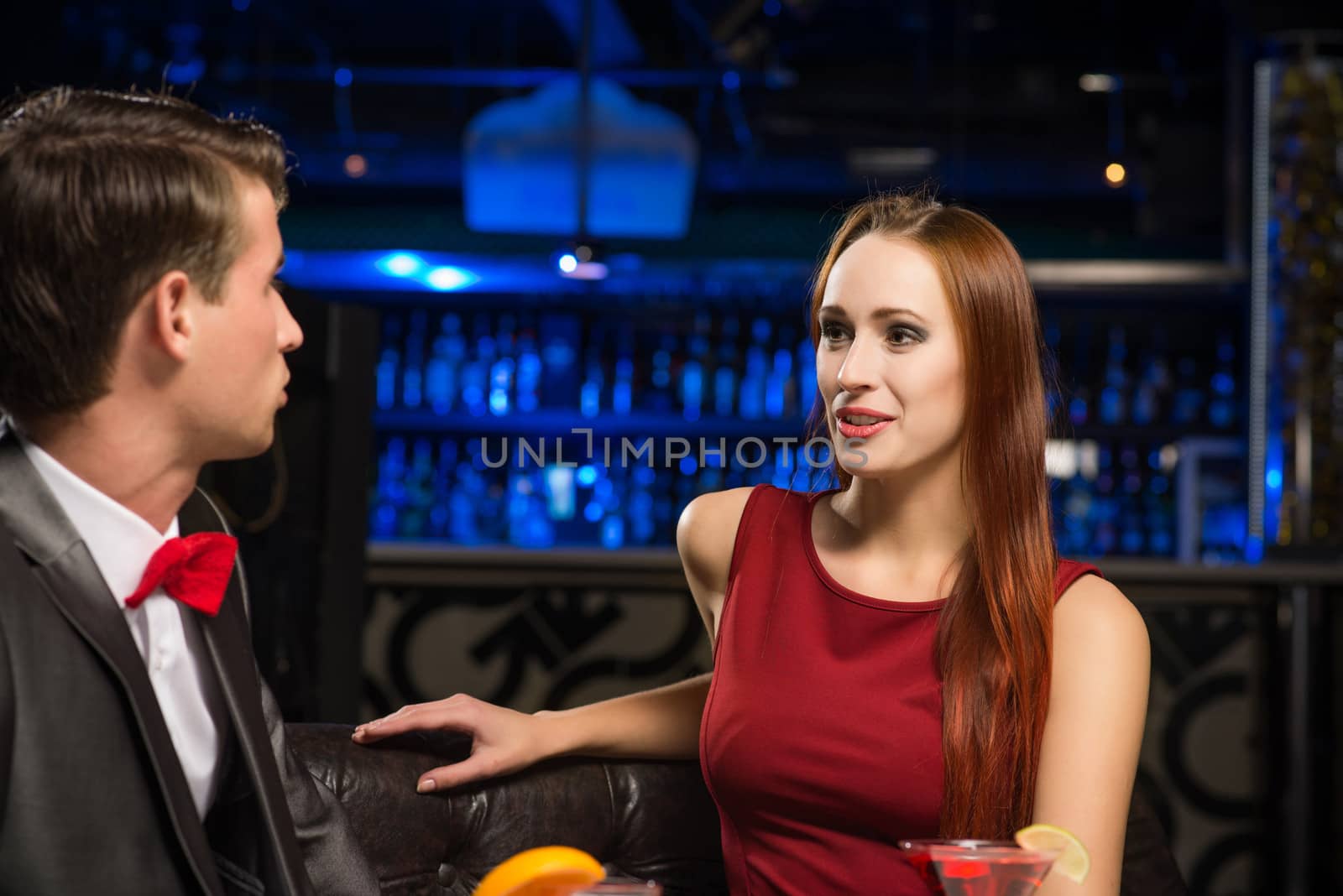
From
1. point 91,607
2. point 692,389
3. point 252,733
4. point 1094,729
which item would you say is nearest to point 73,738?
point 91,607

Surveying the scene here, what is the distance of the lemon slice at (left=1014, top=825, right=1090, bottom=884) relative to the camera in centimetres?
100

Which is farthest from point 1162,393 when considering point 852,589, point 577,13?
point 852,589

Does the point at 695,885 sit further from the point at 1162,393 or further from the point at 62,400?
the point at 1162,393

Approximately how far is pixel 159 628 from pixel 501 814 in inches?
24.2

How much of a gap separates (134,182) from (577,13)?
4081 mm

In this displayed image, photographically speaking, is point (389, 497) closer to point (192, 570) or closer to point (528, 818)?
point (528, 818)

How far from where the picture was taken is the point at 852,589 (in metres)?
1.67

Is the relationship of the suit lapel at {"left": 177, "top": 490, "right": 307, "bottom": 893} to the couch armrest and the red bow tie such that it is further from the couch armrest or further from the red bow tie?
the couch armrest

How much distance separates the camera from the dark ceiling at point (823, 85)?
5.71 m

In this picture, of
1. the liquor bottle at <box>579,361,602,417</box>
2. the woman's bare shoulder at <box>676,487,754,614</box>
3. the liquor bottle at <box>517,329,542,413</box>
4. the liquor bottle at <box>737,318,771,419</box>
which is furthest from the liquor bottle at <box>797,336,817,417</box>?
the woman's bare shoulder at <box>676,487,754,614</box>

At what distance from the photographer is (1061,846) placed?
3.28 feet

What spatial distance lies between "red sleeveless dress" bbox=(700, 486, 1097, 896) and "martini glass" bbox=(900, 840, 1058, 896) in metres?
0.51

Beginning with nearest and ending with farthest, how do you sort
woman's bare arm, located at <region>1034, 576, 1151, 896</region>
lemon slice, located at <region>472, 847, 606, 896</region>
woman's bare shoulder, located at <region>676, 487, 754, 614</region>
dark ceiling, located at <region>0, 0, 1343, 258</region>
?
lemon slice, located at <region>472, 847, 606, 896</region>, woman's bare arm, located at <region>1034, 576, 1151, 896</region>, woman's bare shoulder, located at <region>676, 487, 754, 614</region>, dark ceiling, located at <region>0, 0, 1343, 258</region>
